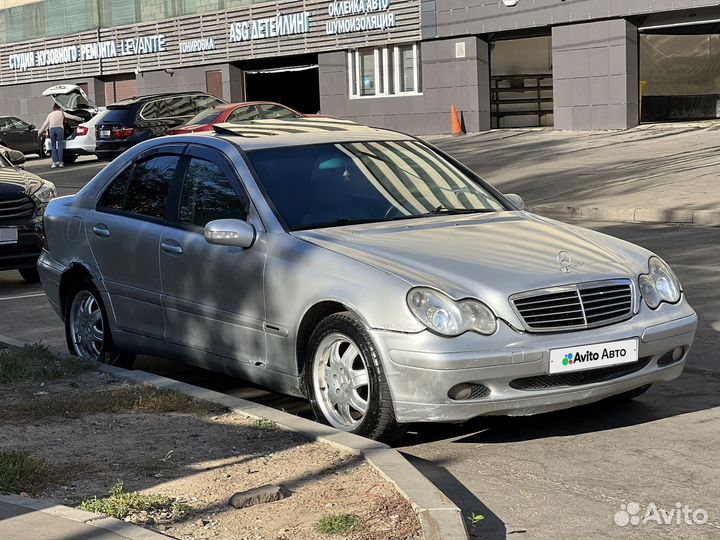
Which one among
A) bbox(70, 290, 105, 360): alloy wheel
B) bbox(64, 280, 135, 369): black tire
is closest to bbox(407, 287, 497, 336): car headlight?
bbox(64, 280, 135, 369): black tire

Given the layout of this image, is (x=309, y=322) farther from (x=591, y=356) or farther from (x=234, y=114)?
(x=234, y=114)

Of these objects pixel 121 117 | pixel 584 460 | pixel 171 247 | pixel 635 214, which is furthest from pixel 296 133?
pixel 121 117

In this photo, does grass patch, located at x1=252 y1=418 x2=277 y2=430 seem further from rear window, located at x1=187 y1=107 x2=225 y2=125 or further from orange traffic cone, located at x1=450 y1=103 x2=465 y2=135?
orange traffic cone, located at x1=450 y1=103 x2=465 y2=135

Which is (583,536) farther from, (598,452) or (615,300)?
(615,300)

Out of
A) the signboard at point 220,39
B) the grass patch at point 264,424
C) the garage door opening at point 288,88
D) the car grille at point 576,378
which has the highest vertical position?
the signboard at point 220,39

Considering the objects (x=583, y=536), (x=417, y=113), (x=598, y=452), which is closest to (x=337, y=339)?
(x=598, y=452)

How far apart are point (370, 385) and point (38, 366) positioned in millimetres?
2533

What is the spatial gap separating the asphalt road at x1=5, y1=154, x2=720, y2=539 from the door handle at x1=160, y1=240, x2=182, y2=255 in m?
0.97

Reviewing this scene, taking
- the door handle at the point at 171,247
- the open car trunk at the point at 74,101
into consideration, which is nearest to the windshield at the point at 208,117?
the open car trunk at the point at 74,101

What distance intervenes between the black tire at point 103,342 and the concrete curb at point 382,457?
46 cm

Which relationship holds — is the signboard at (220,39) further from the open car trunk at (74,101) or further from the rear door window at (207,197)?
the rear door window at (207,197)

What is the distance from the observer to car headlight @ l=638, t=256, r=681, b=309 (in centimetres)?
621

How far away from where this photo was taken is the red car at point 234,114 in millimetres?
24984

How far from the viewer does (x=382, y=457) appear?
17.8 feet
